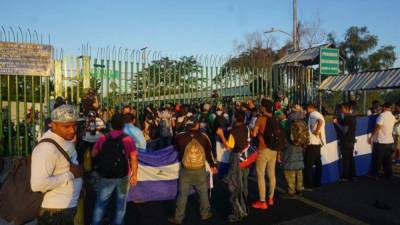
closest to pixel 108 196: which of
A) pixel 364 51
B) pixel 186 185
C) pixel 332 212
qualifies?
pixel 186 185

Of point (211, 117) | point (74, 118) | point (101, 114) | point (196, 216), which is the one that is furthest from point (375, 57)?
point (74, 118)

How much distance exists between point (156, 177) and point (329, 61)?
32.3ft

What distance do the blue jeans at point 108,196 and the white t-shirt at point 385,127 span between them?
6226 mm

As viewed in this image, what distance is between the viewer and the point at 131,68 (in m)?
10.6

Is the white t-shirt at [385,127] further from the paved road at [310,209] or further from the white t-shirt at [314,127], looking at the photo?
the white t-shirt at [314,127]

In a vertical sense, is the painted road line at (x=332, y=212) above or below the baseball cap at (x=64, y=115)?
below

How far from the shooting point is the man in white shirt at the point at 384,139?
27.4ft

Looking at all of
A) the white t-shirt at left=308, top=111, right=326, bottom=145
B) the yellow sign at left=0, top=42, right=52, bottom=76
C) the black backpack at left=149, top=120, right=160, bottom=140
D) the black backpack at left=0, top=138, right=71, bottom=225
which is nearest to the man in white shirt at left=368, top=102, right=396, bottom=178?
the white t-shirt at left=308, top=111, right=326, bottom=145

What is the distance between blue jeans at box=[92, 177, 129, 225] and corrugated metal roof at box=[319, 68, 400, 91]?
1003 cm

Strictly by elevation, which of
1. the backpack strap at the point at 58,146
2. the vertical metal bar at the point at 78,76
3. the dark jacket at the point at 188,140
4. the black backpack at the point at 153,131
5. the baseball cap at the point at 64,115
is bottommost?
the black backpack at the point at 153,131

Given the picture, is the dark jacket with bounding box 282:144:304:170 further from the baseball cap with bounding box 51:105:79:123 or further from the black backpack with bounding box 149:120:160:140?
the baseball cap with bounding box 51:105:79:123

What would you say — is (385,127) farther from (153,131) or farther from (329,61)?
(329,61)

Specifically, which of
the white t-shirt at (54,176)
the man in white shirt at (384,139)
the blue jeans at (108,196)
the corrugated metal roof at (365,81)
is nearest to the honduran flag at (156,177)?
the blue jeans at (108,196)

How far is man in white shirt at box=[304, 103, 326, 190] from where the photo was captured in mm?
7520
